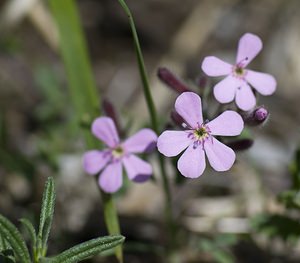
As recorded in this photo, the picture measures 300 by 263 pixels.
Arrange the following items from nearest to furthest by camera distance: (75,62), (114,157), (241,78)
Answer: (241,78)
(114,157)
(75,62)

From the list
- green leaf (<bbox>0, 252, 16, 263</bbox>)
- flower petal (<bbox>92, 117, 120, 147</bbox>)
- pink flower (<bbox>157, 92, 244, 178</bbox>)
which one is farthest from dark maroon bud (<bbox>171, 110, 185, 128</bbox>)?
green leaf (<bbox>0, 252, 16, 263</bbox>)

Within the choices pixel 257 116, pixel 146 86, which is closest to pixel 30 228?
pixel 146 86

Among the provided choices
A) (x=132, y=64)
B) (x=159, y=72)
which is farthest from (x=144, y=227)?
(x=132, y=64)

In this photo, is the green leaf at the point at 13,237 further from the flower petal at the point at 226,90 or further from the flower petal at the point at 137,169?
the flower petal at the point at 226,90

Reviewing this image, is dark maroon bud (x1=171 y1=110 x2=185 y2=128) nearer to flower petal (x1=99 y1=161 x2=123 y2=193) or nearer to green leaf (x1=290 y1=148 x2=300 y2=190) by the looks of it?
flower petal (x1=99 y1=161 x2=123 y2=193)

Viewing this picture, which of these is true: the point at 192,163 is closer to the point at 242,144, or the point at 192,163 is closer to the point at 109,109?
the point at 242,144

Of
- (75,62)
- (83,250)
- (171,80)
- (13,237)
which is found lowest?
(83,250)

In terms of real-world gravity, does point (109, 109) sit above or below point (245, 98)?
above

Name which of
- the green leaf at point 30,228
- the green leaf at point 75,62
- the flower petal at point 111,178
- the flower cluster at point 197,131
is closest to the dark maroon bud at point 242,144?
the flower cluster at point 197,131
